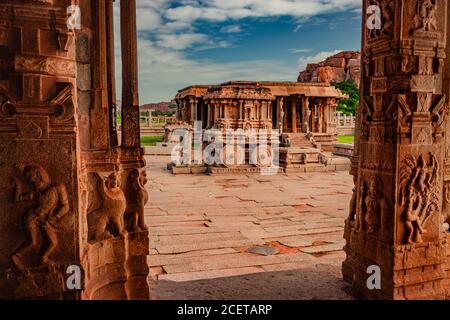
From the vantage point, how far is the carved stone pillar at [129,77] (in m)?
3.51

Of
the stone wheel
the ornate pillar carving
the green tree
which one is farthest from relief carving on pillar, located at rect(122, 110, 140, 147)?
the green tree

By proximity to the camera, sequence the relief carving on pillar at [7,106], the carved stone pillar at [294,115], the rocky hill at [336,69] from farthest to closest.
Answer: the rocky hill at [336,69] → the carved stone pillar at [294,115] → the relief carving on pillar at [7,106]

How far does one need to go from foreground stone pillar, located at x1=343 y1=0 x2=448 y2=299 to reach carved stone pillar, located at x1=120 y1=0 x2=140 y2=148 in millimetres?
2221

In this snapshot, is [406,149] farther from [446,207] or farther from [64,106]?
[64,106]

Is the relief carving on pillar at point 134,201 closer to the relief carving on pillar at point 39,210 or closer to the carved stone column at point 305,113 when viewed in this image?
the relief carving on pillar at point 39,210

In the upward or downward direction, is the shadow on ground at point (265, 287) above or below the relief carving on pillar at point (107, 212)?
below

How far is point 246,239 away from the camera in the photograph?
257 inches

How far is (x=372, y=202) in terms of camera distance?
342cm

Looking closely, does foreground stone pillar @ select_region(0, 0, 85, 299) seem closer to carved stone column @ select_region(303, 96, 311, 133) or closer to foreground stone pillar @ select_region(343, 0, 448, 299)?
foreground stone pillar @ select_region(343, 0, 448, 299)

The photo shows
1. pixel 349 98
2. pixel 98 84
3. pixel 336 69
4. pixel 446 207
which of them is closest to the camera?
pixel 98 84

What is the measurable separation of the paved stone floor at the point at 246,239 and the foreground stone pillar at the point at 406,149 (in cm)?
76

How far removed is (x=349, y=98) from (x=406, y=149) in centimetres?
4756

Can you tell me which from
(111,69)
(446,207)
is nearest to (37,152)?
(111,69)

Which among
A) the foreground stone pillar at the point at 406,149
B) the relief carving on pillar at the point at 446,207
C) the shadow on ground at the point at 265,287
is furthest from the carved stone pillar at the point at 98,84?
the relief carving on pillar at the point at 446,207
